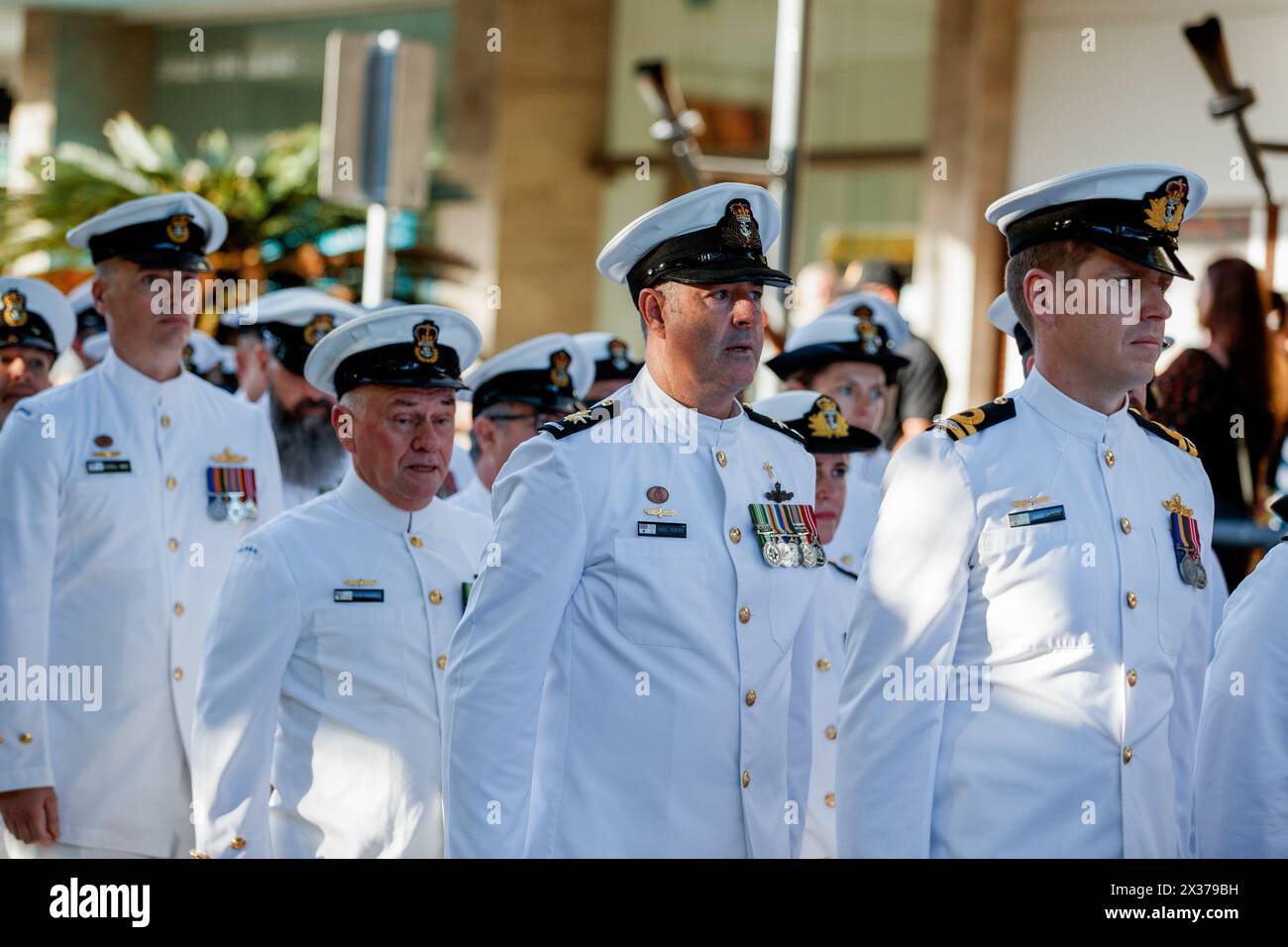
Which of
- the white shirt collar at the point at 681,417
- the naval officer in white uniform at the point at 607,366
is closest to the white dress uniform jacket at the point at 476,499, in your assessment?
the naval officer in white uniform at the point at 607,366

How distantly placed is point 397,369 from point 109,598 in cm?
129

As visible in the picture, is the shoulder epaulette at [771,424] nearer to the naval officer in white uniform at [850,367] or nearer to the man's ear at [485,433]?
the man's ear at [485,433]

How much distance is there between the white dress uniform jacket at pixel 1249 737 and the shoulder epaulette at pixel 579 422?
1.27 meters

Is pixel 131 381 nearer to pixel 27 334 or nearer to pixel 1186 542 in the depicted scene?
pixel 27 334

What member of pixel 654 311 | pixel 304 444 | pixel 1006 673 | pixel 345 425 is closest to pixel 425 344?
pixel 345 425

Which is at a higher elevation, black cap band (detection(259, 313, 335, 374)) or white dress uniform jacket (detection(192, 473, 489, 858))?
black cap band (detection(259, 313, 335, 374))

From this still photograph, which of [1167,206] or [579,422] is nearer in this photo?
[1167,206]

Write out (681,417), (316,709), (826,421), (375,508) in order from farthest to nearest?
1. (826,421)
2. (375,508)
3. (316,709)
4. (681,417)

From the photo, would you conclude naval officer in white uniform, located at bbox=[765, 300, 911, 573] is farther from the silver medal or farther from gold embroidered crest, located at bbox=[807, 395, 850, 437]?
the silver medal

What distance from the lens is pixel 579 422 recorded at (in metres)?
3.45

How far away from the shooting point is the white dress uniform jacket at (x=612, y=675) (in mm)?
3275

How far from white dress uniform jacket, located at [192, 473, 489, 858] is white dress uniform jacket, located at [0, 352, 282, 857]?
3.54 ft

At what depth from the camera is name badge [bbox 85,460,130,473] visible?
16.7 ft

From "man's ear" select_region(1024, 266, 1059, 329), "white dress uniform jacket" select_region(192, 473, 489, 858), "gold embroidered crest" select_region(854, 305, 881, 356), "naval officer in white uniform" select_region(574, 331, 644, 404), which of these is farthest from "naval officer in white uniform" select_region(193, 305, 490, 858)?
"gold embroidered crest" select_region(854, 305, 881, 356)
